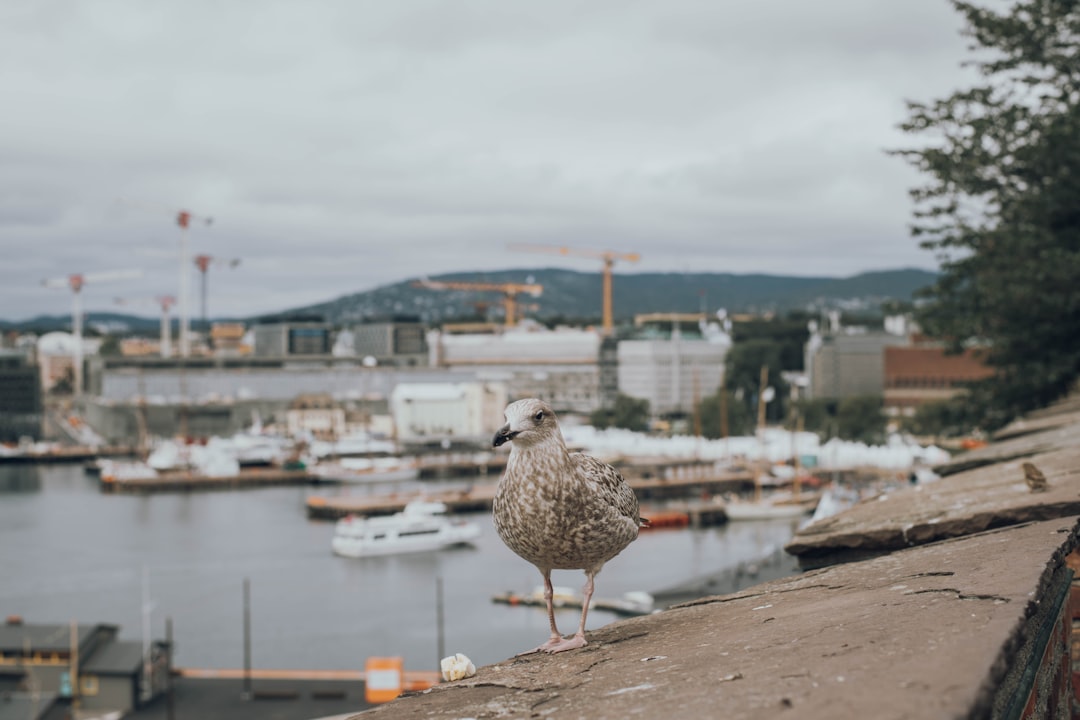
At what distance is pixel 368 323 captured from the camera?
105 meters

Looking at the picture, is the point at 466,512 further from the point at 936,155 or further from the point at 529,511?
the point at 529,511

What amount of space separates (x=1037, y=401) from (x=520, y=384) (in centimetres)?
7671

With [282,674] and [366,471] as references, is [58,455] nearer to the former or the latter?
[366,471]

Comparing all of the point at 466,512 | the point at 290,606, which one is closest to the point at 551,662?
the point at 290,606

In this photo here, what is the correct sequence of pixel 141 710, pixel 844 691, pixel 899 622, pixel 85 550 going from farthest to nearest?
pixel 85 550, pixel 141 710, pixel 899 622, pixel 844 691

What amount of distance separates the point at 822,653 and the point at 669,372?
75.8m

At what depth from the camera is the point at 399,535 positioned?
32.2 m

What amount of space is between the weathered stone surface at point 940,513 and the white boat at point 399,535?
28.5 meters

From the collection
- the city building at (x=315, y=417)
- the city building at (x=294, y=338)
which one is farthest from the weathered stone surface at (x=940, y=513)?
the city building at (x=294, y=338)

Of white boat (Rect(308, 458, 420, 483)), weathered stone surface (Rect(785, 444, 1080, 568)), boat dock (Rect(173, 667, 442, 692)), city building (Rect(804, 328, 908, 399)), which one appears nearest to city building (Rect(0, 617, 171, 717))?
boat dock (Rect(173, 667, 442, 692))

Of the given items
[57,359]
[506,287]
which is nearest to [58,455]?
[506,287]

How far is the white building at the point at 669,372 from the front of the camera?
251ft

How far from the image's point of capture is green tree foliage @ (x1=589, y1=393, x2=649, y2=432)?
6700cm

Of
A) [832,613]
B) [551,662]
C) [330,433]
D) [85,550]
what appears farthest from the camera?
[330,433]
